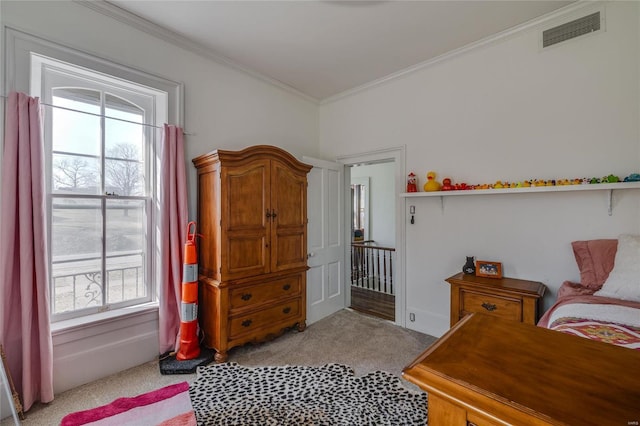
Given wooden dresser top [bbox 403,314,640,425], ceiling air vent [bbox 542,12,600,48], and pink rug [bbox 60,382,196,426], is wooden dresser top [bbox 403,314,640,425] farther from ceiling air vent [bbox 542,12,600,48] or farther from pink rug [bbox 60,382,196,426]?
ceiling air vent [bbox 542,12,600,48]

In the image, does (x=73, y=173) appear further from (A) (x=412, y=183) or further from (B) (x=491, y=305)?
(B) (x=491, y=305)

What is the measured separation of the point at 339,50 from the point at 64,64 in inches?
93.1

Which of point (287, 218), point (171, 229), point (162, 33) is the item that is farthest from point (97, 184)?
point (287, 218)

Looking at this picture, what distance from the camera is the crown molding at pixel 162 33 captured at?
7.43ft

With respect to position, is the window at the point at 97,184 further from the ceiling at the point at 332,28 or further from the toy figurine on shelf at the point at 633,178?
the toy figurine on shelf at the point at 633,178

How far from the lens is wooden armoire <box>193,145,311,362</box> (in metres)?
2.56

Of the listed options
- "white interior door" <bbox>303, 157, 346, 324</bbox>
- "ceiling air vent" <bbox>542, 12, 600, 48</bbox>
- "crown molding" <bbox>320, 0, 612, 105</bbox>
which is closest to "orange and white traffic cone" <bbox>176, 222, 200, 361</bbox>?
"white interior door" <bbox>303, 157, 346, 324</bbox>

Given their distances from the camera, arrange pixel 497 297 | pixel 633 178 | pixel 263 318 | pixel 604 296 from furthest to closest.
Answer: pixel 263 318 → pixel 497 297 → pixel 633 178 → pixel 604 296

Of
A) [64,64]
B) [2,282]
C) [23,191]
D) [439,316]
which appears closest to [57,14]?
[64,64]

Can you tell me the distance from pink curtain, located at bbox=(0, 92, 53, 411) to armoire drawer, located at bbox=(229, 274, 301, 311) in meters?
1.32

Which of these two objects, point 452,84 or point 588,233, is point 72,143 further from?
point 588,233

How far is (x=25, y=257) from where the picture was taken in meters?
1.91

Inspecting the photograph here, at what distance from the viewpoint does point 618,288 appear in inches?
70.2

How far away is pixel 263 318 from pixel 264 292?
259 mm
